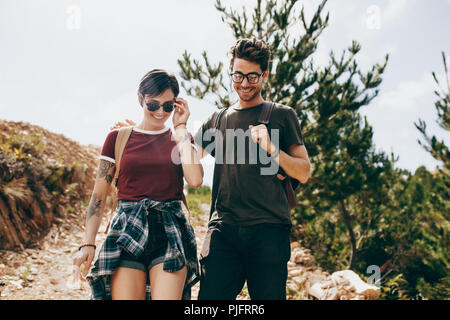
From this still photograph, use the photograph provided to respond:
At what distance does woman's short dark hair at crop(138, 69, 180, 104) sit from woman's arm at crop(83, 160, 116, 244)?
46cm

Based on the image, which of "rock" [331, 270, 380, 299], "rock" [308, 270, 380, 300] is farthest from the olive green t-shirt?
"rock" [331, 270, 380, 299]

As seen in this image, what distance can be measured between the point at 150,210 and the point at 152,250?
213 millimetres

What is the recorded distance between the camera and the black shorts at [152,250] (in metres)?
1.85

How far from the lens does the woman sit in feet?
6.02

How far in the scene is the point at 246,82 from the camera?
2.15 m

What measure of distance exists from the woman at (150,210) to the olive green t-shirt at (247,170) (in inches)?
7.8

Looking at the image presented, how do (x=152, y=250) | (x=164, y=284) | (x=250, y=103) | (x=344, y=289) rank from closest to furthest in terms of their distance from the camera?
(x=164, y=284), (x=152, y=250), (x=250, y=103), (x=344, y=289)

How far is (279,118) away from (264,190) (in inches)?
17.5

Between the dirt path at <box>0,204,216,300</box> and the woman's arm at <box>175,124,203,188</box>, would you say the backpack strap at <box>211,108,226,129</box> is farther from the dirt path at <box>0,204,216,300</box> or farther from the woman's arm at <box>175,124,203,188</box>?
the dirt path at <box>0,204,216,300</box>

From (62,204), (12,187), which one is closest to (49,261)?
(12,187)

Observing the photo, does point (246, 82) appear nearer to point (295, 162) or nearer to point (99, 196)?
point (295, 162)

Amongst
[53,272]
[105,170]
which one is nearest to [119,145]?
[105,170]

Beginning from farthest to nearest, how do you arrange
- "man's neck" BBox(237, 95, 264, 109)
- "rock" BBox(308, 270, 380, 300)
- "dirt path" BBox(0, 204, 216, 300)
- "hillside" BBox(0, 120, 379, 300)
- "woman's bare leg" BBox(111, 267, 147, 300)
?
"rock" BBox(308, 270, 380, 300) < "hillside" BBox(0, 120, 379, 300) < "dirt path" BBox(0, 204, 216, 300) < "man's neck" BBox(237, 95, 264, 109) < "woman's bare leg" BBox(111, 267, 147, 300)

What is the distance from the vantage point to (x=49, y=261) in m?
6.31
